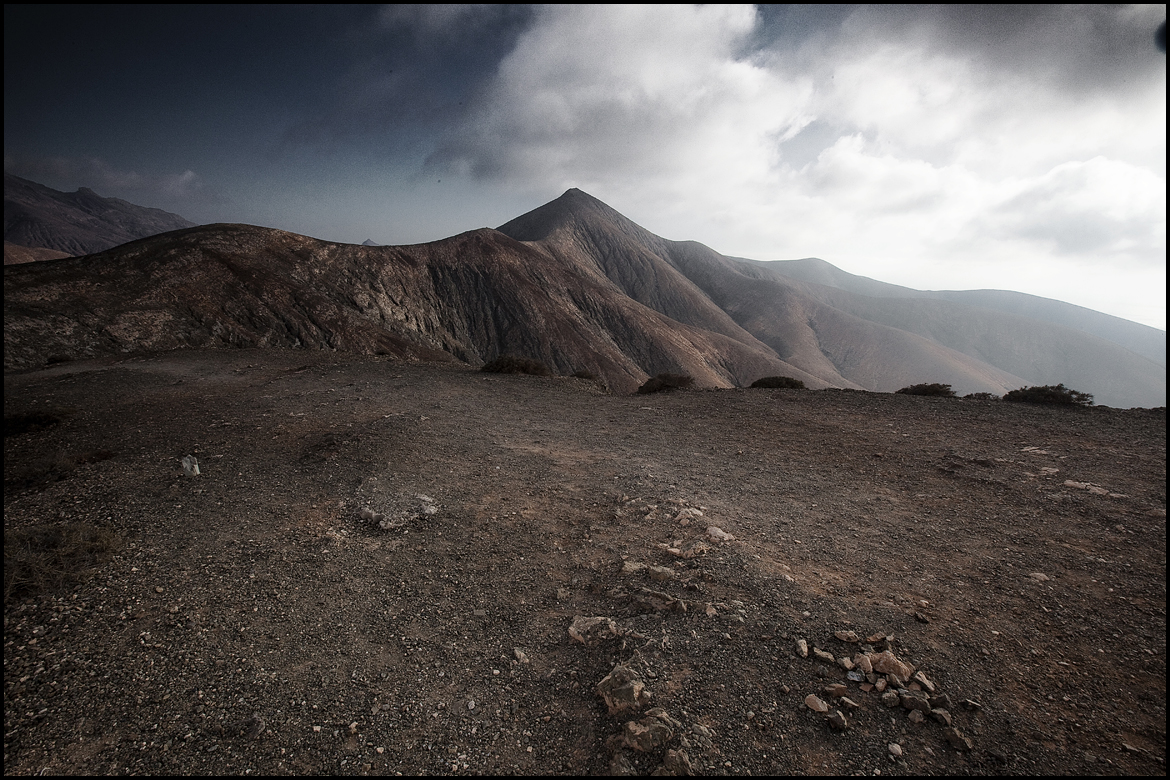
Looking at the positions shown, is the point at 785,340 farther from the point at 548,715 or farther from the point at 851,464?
the point at 548,715

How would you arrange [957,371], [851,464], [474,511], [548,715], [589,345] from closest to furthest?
[548,715], [474,511], [851,464], [589,345], [957,371]

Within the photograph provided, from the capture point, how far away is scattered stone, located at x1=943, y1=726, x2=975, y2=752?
3.11m

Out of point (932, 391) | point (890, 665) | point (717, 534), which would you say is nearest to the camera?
point (890, 665)

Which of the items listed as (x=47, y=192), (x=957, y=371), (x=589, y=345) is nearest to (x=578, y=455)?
(x=589, y=345)

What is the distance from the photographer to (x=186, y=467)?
6898 mm

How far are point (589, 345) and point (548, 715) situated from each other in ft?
176

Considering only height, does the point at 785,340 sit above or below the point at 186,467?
above

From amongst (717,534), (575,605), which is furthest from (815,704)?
(717,534)

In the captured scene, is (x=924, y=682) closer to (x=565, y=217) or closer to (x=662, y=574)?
(x=662, y=574)

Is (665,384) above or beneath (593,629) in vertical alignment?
above

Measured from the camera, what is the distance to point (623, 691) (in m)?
3.52

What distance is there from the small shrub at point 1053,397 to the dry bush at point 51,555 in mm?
15982

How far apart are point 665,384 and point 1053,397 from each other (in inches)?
384

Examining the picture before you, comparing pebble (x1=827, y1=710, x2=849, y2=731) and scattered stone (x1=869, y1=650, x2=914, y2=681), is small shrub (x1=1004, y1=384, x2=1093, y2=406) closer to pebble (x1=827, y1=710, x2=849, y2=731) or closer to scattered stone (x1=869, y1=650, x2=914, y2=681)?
scattered stone (x1=869, y1=650, x2=914, y2=681)
